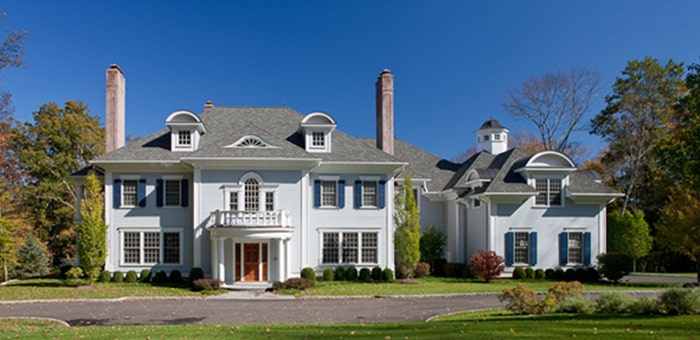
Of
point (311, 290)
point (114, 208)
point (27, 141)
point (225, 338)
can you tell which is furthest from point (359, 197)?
point (27, 141)

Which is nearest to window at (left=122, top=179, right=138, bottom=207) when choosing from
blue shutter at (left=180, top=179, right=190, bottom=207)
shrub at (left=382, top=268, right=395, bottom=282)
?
blue shutter at (left=180, top=179, right=190, bottom=207)

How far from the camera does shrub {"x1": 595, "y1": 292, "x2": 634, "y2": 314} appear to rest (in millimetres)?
14078

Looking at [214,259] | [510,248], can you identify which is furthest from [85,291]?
[510,248]

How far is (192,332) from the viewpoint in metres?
12.2

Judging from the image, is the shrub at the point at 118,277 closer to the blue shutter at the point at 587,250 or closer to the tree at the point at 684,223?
the blue shutter at the point at 587,250

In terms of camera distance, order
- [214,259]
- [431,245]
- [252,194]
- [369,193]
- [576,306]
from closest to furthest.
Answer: [576,306] < [214,259] < [252,194] < [369,193] < [431,245]

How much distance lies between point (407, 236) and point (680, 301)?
15016mm

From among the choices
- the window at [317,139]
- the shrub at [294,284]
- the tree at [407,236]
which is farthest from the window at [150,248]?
the tree at [407,236]

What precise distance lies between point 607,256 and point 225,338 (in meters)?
22.6

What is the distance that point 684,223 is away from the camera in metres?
24.8

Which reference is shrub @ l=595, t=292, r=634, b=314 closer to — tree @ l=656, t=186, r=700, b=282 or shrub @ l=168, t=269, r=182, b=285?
tree @ l=656, t=186, r=700, b=282

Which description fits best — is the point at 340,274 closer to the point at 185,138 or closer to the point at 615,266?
the point at 185,138

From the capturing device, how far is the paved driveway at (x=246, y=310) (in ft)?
51.8

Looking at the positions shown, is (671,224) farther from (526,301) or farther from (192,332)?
(192,332)
